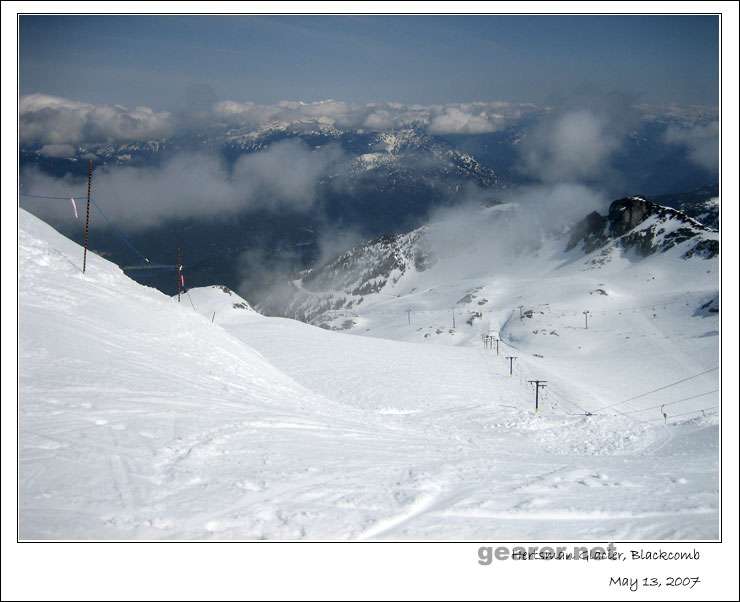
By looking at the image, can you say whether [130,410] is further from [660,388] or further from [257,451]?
[660,388]

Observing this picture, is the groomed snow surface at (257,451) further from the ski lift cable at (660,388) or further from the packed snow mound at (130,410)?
the ski lift cable at (660,388)

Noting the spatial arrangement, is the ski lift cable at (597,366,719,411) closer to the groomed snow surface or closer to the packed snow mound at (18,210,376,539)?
the groomed snow surface

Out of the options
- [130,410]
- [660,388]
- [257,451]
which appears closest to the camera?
[257,451]

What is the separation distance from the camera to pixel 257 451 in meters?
14.5

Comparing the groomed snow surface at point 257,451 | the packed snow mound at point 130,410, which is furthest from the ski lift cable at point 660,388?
the packed snow mound at point 130,410

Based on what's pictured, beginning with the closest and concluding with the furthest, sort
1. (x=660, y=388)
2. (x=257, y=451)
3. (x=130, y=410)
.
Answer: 1. (x=257, y=451)
2. (x=130, y=410)
3. (x=660, y=388)

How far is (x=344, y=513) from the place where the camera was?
425 inches

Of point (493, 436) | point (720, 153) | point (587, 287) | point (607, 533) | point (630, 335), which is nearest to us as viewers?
point (607, 533)

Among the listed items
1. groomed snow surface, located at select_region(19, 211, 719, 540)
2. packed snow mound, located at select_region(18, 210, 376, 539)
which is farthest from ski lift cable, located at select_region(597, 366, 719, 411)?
packed snow mound, located at select_region(18, 210, 376, 539)

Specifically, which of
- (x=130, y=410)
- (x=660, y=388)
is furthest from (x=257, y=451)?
(x=660, y=388)

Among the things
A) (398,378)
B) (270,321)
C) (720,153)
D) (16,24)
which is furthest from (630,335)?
(16,24)

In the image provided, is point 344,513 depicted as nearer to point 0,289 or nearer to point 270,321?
point 0,289

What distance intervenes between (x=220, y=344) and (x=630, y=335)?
120 metres

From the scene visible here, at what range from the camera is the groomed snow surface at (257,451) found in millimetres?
10430
